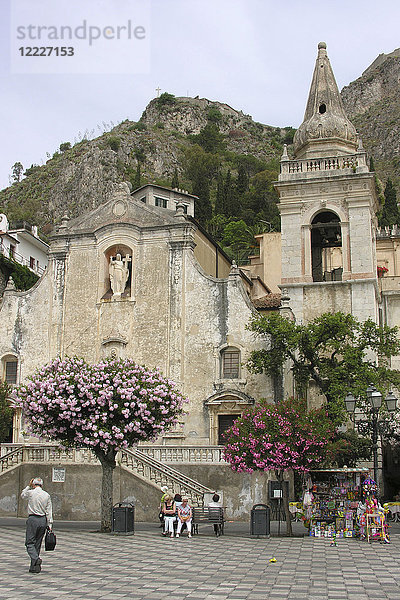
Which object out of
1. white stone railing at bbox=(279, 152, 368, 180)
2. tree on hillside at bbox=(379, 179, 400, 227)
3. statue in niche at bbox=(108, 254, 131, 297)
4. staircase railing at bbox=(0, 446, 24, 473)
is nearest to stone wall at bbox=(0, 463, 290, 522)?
staircase railing at bbox=(0, 446, 24, 473)

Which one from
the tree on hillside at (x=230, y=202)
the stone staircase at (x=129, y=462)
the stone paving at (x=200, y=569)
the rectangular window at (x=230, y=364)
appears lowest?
the stone paving at (x=200, y=569)

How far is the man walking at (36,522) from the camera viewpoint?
547 inches

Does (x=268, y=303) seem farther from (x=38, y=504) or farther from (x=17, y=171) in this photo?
(x=17, y=171)

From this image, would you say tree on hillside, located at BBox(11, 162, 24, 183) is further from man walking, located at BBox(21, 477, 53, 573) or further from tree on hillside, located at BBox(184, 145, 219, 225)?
man walking, located at BBox(21, 477, 53, 573)

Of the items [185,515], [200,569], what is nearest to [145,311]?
[185,515]

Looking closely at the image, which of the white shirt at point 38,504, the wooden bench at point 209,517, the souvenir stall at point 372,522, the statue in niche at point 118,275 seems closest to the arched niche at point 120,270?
the statue in niche at point 118,275

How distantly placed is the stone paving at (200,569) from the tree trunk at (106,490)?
679 mm

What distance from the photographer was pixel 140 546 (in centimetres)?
1889

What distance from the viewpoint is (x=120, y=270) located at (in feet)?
115

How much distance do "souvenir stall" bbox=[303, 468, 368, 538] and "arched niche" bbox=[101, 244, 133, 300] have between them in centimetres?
1525

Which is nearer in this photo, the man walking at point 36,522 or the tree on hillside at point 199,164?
the man walking at point 36,522

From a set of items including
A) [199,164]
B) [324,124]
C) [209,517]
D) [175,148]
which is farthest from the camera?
[175,148]

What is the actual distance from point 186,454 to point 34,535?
48.4 ft

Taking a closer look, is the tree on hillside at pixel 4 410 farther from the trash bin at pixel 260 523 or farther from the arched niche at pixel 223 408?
the trash bin at pixel 260 523
